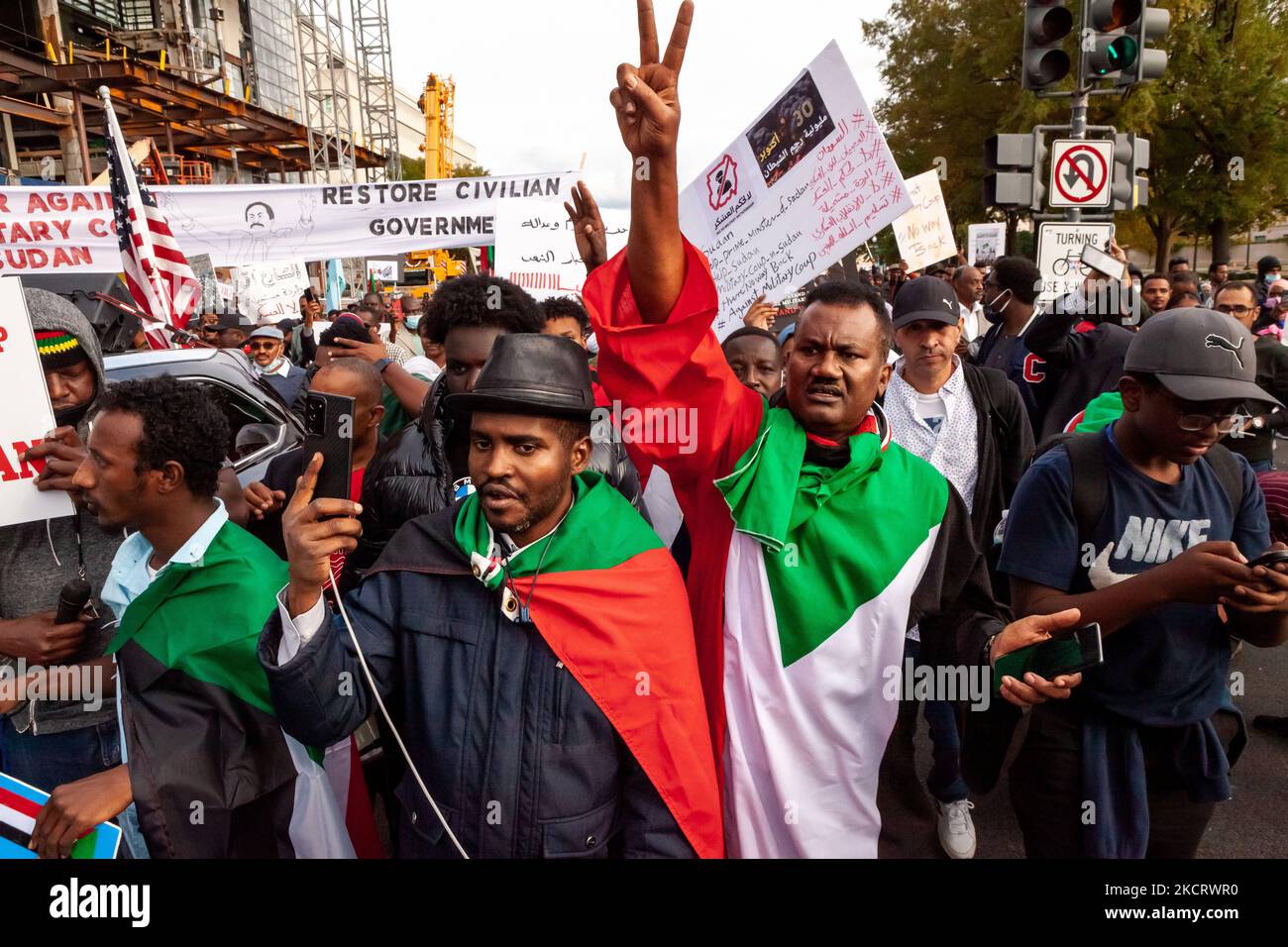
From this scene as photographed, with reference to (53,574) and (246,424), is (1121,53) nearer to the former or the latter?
(246,424)

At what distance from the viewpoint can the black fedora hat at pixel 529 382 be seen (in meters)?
1.78

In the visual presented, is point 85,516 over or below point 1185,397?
below

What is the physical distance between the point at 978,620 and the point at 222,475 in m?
2.18

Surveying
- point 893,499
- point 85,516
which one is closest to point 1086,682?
point 893,499

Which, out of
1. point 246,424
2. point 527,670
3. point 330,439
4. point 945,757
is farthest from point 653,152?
point 246,424

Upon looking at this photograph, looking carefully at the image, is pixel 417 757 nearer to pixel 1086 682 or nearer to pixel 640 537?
pixel 640 537

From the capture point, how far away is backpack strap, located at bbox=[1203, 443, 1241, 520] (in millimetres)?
2143

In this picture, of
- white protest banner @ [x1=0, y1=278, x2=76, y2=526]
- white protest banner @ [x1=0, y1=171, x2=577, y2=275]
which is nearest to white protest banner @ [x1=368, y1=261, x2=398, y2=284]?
white protest banner @ [x1=0, y1=171, x2=577, y2=275]

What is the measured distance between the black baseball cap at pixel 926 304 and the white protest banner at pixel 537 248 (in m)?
2.52

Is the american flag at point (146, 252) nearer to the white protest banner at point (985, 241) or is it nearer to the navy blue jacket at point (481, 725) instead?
the navy blue jacket at point (481, 725)

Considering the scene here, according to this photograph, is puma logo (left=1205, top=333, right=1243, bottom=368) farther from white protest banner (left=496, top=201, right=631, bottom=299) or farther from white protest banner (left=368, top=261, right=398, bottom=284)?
white protest banner (left=368, top=261, right=398, bottom=284)

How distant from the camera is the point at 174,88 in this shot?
64.3ft

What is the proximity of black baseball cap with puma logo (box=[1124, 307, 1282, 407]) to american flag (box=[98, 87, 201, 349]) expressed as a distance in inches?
180

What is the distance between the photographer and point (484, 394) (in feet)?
5.82
